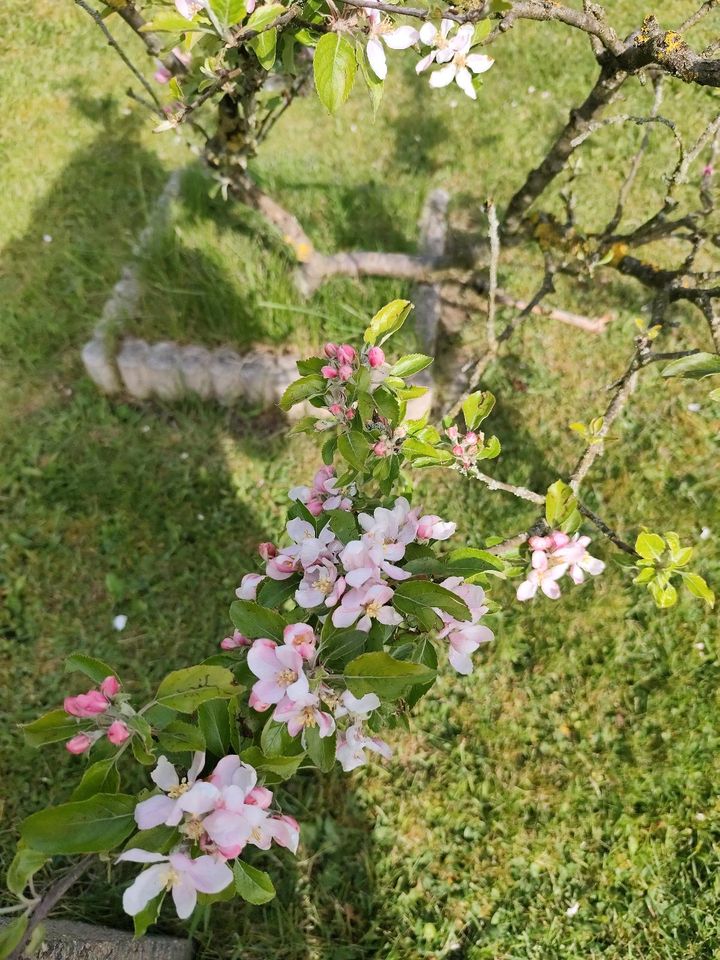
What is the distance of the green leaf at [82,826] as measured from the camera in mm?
1007

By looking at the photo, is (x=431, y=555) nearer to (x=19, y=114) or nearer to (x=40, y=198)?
(x=40, y=198)

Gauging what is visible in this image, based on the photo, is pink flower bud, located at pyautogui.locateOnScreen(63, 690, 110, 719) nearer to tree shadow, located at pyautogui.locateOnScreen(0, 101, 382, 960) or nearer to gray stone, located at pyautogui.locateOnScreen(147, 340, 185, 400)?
tree shadow, located at pyautogui.locateOnScreen(0, 101, 382, 960)

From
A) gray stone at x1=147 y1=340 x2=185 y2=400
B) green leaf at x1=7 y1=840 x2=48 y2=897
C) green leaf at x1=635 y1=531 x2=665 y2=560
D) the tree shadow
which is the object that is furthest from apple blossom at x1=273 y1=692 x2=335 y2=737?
gray stone at x1=147 y1=340 x2=185 y2=400

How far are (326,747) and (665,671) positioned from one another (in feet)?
6.09

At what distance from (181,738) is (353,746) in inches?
12.7

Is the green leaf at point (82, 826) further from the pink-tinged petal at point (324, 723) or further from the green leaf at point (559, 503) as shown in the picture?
the green leaf at point (559, 503)

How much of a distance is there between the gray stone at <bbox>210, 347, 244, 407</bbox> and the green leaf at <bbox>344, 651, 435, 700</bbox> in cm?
215

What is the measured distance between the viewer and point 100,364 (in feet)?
10.0

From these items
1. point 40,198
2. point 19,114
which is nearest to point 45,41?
point 19,114

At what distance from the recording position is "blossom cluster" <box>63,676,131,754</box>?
1.08 m

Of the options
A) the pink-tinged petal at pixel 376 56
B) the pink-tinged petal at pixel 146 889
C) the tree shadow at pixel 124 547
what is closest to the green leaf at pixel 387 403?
the pink-tinged petal at pixel 376 56

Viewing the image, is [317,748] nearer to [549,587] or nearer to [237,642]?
[237,642]

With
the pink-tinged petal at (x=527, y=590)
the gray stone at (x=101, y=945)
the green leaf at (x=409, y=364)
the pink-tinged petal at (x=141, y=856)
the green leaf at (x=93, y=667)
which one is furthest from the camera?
the gray stone at (x=101, y=945)

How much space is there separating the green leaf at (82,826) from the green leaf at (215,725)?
189mm
